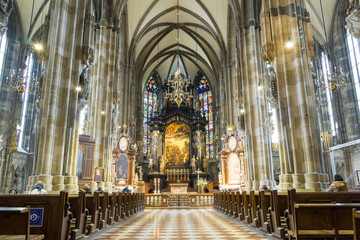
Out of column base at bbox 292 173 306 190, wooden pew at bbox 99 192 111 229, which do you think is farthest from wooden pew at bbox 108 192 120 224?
column base at bbox 292 173 306 190

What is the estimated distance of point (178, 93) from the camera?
60.5ft

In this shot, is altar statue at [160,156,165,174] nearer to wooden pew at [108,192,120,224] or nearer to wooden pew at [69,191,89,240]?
wooden pew at [108,192,120,224]

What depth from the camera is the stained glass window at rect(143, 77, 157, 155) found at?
34684mm

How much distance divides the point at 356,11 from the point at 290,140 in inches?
178

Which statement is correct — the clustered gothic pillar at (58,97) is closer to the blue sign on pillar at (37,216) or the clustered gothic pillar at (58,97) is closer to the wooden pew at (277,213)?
the blue sign on pillar at (37,216)

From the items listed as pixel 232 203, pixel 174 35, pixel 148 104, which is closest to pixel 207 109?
pixel 148 104

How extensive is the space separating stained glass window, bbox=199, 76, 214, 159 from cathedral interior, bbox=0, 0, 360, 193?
138 mm

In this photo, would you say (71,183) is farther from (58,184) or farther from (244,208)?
(244,208)

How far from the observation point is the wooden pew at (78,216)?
17.6 feet

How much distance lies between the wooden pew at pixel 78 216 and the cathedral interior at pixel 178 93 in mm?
4368

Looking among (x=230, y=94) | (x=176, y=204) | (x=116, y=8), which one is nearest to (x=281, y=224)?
(x=176, y=204)

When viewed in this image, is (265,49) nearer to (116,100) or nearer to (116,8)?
(116,100)

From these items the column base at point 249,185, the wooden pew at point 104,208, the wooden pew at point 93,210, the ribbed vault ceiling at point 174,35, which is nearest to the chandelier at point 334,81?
the column base at point 249,185

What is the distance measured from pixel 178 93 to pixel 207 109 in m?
18.3
